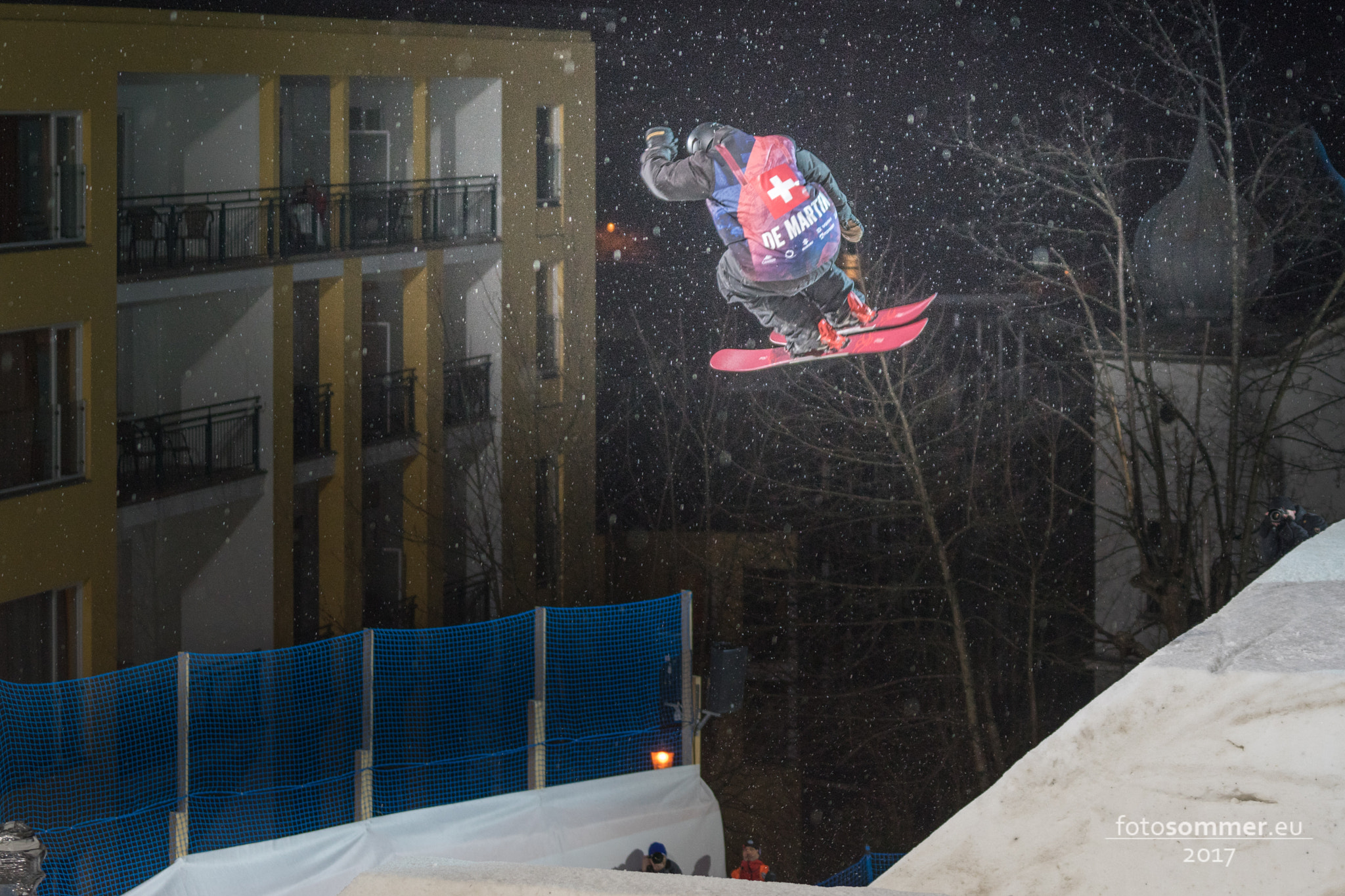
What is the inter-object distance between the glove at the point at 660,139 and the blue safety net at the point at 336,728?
3639 mm

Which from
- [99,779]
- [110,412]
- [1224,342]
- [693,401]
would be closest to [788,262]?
[693,401]

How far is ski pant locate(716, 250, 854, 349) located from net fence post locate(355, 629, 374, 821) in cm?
447

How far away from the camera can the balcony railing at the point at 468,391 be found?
9.31 metres

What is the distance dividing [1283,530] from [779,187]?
557 centimetres

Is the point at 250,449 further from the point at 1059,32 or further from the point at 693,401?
the point at 1059,32

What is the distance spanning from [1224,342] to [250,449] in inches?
276

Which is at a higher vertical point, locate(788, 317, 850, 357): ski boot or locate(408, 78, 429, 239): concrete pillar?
locate(408, 78, 429, 239): concrete pillar

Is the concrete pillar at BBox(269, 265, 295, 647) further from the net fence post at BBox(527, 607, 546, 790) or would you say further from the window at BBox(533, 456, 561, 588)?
the net fence post at BBox(527, 607, 546, 790)

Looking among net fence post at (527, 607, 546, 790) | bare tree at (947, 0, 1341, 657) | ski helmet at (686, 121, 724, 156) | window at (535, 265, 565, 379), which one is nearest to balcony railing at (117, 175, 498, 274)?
window at (535, 265, 565, 379)

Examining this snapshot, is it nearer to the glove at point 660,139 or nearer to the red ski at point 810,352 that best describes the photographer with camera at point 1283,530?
the red ski at point 810,352

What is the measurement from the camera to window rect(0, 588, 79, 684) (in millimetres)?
7367

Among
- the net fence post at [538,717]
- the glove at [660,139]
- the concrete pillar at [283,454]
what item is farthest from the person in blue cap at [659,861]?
the glove at [660,139]

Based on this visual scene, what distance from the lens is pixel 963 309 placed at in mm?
10000

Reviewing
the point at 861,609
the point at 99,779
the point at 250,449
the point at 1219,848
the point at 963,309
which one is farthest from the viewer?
the point at 861,609
